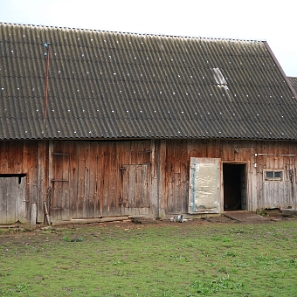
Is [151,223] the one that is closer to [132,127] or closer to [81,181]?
[81,181]

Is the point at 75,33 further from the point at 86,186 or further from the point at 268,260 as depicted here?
the point at 268,260

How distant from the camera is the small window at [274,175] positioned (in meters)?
18.5

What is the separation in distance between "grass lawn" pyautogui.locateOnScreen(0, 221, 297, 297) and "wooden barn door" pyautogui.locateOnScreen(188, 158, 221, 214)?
127cm

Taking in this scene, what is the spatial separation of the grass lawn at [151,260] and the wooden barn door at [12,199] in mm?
669

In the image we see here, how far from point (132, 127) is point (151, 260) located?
6.03 meters

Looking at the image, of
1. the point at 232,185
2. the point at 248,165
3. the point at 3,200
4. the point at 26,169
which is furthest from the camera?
the point at 232,185

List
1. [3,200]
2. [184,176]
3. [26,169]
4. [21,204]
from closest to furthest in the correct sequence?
[3,200], [21,204], [26,169], [184,176]

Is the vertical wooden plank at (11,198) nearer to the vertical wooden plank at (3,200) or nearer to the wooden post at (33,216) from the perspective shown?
the vertical wooden plank at (3,200)

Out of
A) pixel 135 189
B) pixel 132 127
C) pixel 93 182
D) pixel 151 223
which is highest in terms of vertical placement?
pixel 132 127

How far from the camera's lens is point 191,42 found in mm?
21094

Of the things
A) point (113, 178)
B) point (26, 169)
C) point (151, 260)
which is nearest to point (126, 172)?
point (113, 178)

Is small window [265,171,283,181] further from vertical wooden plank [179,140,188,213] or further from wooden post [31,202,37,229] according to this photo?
wooden post [31,202,37,229]

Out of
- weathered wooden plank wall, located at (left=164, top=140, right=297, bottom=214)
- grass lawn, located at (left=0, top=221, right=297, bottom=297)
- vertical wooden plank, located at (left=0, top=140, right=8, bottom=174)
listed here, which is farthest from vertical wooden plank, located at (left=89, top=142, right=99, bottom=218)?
vertical wooden plank, located at (left=0, top=140, right=8, bottom=174)

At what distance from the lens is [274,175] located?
61.0ft
